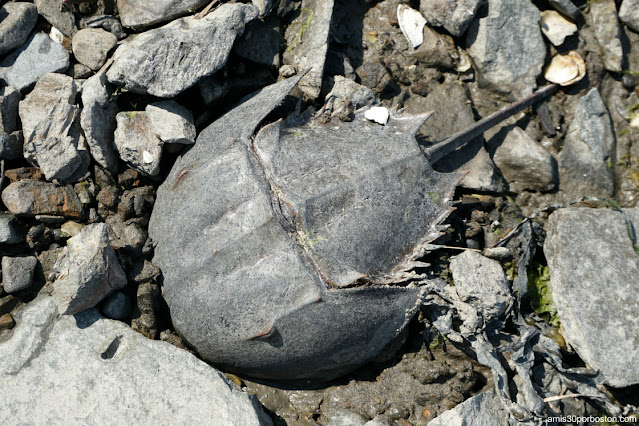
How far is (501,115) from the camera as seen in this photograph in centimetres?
395

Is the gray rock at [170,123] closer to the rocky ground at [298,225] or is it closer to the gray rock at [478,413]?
the rocky ground at [298,225]

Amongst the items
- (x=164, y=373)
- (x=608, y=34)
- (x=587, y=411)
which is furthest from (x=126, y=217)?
(x=608, y=34)

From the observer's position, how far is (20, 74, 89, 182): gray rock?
321 cm

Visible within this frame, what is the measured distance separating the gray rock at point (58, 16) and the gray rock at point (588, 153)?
12.1 ft

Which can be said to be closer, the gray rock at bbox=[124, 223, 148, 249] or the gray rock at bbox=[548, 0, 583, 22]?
the gray rock at bbox=[124, 223, 148, 249]

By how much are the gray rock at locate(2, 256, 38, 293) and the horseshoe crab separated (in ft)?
2.45

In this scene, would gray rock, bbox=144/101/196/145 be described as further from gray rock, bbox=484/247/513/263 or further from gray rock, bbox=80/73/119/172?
gray rock, bbox=484/247/513/263

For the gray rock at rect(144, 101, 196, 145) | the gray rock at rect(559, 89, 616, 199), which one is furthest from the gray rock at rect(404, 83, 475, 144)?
the gray rock at rect(144, 101, 196, 145)

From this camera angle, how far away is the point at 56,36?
3520mm

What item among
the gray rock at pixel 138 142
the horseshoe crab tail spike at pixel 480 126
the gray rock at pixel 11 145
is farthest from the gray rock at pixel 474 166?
the gray rock at pixel 11 145

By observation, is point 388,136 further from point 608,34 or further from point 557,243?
point 608,34

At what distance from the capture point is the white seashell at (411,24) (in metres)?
4.18

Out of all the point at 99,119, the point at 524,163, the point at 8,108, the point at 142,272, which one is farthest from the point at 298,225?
the point at 524,163

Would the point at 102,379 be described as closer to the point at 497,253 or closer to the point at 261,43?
the point at 261,43
